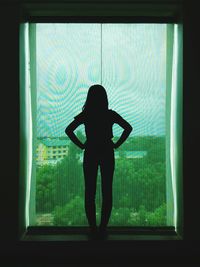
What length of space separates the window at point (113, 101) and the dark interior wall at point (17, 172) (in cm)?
37

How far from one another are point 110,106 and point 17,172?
1.26m

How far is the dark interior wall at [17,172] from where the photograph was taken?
371 centimetres

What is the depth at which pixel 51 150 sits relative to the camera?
13.8 feet

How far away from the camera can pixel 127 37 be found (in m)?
4.17

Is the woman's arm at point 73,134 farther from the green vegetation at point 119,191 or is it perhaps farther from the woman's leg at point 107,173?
the green vegetation at point 119,191

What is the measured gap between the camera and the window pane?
4164 millimetres
